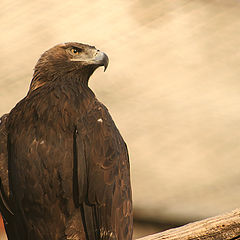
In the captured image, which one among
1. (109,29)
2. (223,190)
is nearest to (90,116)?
(109,29)

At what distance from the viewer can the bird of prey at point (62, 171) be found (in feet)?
10.4

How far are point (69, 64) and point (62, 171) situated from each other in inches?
28.2

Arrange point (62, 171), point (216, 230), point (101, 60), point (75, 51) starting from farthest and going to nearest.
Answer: point (75, 51) → point (101, 60) → point (216, 230) → point (62, 171)

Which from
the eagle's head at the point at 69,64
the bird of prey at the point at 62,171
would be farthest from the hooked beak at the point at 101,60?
the bird of prey at the point at 62,171

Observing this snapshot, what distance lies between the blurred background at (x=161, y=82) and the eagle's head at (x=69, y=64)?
77.9 inches

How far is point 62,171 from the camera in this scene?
316cm

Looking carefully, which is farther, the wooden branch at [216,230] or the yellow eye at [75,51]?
the yellow eye at [75,51]

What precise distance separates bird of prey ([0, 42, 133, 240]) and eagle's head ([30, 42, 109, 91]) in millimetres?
198

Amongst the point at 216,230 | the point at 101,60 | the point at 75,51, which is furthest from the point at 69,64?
the point at 216,230

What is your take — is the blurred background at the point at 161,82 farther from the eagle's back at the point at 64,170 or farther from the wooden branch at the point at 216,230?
the wooden branch at the point at 216,230

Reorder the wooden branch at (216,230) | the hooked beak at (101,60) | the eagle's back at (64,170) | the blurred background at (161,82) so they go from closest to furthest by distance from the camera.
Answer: the eagle's back at (64,170), the wooden branch at (216,230), the hooked beak at (101,60), the blurred background at (161,82)

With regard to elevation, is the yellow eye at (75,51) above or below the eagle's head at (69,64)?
above

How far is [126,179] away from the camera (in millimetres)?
3375

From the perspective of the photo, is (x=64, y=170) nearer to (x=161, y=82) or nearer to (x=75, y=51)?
(x=75, y=51)
